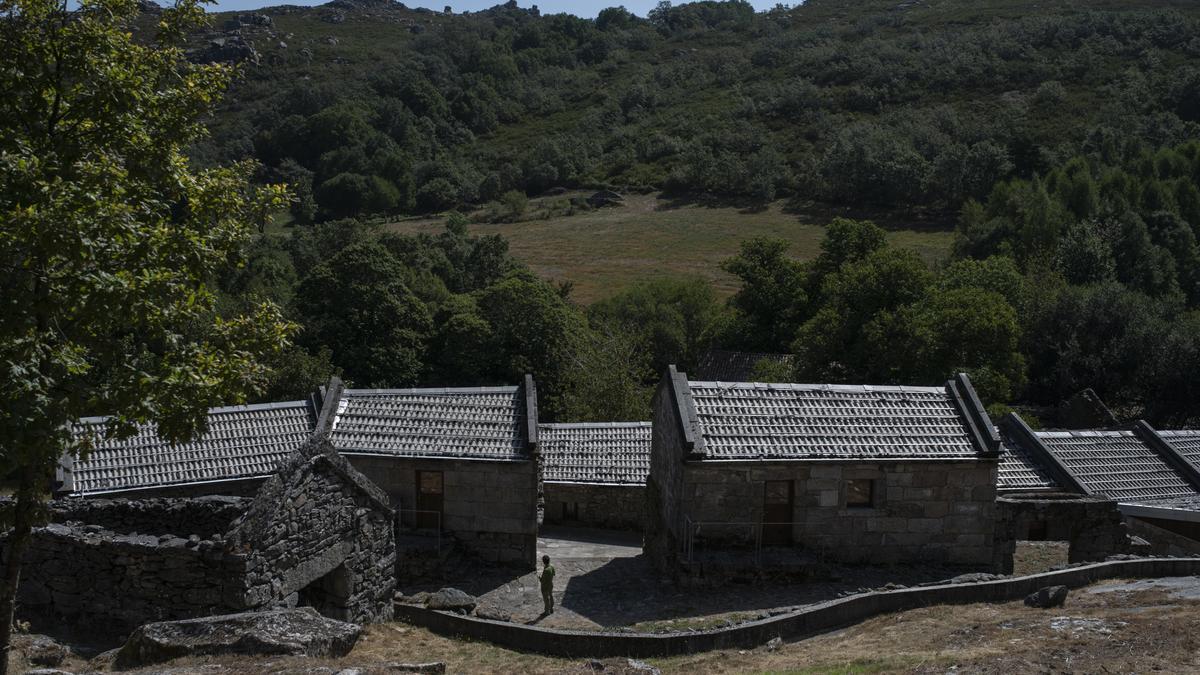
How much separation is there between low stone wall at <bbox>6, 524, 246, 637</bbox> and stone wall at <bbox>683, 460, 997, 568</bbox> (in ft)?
30.1

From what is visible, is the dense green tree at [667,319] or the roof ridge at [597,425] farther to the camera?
the dense green tree at [667,319]

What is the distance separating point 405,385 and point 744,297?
1789cm

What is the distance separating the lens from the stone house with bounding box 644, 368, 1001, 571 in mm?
19734

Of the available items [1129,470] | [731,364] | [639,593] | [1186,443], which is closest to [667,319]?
[731,364]

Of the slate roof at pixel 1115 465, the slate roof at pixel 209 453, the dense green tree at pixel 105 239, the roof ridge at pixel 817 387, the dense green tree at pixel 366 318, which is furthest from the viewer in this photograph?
the dense green tree at pixel 366 318

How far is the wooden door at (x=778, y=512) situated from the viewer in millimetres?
20047

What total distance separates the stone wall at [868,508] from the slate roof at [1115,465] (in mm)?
4750

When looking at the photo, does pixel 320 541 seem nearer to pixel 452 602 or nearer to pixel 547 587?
pixel 452 602

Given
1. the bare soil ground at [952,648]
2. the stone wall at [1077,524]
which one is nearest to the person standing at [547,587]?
the bare soil ground at [952,648]

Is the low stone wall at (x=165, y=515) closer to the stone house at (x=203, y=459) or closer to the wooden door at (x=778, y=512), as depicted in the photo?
the stone house at (x=203, y=459)

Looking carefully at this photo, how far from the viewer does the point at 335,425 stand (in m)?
23.1

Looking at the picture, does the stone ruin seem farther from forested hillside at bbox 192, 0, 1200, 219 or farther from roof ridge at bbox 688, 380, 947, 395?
forested hillside at bbox 192, 0, 1200, 219

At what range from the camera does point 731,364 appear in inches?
1879

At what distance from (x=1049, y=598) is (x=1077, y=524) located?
8393 millimetres
